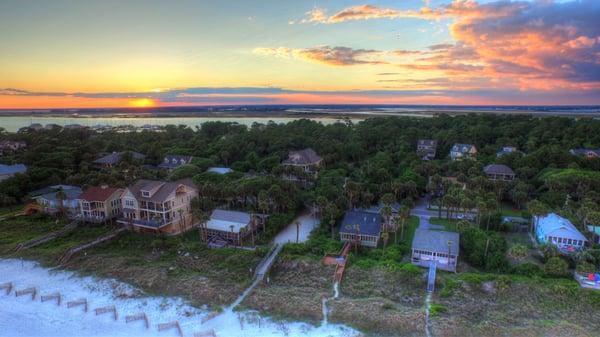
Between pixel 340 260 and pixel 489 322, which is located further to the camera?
pixel 340 260

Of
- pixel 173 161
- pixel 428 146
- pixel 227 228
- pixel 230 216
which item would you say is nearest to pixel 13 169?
pixel 173 161

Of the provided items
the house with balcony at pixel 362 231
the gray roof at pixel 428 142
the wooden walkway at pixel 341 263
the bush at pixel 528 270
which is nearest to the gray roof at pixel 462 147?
the gray roof at pixel 428 142

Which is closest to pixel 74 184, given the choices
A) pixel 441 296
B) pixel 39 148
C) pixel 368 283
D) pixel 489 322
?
pixel 39 148

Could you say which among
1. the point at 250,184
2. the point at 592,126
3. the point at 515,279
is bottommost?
the point at 515,279

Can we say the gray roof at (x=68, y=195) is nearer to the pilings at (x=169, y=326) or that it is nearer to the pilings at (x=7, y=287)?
the pilings at (x=7, y=287)

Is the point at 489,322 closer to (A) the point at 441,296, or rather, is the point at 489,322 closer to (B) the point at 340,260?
(A) the point at 441,296

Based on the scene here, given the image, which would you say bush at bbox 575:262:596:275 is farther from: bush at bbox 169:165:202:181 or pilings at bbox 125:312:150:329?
bush at bbox 169:165:202:181
